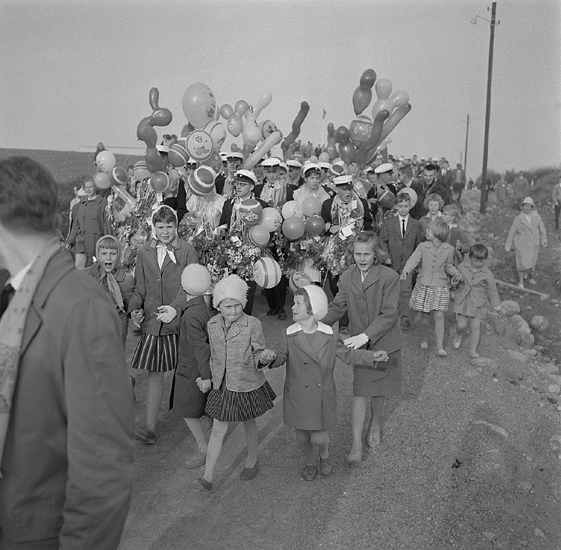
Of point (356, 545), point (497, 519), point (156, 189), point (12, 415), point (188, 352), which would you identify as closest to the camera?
point (12, 415)

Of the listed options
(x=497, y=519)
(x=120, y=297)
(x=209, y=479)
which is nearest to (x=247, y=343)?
(x=209, y=479)

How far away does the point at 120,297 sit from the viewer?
491 cm

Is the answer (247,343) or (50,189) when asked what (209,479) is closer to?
(247,343)

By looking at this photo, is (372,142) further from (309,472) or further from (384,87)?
(309,472)

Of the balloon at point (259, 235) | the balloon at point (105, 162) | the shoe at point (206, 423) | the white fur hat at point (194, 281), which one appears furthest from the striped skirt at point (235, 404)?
the balloon at point (105, 162)

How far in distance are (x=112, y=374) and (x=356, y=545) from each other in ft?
8.37

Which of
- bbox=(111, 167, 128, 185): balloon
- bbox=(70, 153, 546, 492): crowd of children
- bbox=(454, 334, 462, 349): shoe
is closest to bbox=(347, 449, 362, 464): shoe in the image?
bbox=(70, 153, 546, 492): crowd of children

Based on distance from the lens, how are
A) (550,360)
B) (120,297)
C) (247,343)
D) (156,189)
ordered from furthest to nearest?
(156,189)
(550,360)
(120,297)
(247,343)

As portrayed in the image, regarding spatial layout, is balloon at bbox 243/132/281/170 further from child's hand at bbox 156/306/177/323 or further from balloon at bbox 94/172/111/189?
child's hand at bbox 156/306/177/323

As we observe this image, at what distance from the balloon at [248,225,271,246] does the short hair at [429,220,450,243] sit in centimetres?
205

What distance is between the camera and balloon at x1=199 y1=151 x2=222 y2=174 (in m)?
8.71

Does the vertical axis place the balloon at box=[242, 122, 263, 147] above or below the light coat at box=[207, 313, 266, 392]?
above

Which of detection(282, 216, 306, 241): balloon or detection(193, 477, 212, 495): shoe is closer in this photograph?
detection(193, 477, 212, 495): shoe

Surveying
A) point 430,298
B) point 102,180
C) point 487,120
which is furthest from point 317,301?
point 487,120
